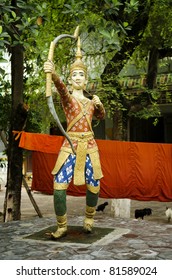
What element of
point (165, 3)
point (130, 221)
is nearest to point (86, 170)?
point (130, 221)

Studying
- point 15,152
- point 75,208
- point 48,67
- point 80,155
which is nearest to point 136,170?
point 15,152

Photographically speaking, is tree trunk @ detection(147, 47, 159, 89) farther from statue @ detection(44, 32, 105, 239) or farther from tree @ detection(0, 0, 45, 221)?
statue @ detection(44, 32, 105, 239)

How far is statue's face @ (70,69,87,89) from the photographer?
5582 millimetres

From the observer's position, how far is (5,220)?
24.2 ft

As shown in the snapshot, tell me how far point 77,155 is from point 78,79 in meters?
1.19

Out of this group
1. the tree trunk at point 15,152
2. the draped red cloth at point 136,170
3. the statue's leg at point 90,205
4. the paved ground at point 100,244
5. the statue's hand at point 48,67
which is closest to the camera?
the paved ground at point 100,244

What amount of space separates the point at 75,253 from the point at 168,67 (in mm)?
12012

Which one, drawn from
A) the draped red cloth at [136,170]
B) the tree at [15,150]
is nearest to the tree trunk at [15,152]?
the tree at [15,150]

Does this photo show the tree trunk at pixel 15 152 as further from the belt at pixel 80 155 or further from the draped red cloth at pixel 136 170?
the belt at pixel 80 155

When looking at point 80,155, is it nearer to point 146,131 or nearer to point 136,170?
point 136,170

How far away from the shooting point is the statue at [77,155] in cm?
535

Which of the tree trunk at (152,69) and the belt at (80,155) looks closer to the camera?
the belt at (80,155)

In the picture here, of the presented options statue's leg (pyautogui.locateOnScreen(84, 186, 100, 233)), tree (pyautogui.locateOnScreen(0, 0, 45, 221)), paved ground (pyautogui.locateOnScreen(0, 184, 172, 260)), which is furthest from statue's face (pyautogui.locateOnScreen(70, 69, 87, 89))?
paved ground (pyautogui.locateOnScreen(0, 184, 172, 260))

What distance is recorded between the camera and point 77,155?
17.7 ft
